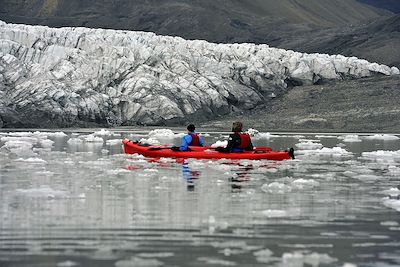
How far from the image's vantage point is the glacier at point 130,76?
4322 centimetres

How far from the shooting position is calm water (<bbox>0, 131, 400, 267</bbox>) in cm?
729

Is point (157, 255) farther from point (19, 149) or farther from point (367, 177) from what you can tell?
point (19, 149)

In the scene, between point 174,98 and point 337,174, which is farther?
point 174,98

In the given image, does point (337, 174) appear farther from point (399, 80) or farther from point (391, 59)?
point (391, 59)

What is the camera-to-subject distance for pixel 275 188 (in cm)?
1258

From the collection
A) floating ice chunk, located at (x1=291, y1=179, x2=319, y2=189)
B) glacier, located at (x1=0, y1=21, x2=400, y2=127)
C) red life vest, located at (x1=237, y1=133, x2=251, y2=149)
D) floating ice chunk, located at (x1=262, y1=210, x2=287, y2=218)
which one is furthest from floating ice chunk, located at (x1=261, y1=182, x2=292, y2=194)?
glacier, located at (x1=0, y1=21, x2=400, y2=127)

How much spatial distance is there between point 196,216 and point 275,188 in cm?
331

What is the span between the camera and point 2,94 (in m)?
42.8

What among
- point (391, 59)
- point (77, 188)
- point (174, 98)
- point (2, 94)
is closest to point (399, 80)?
point (174, 98)

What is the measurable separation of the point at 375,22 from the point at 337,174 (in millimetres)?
94789

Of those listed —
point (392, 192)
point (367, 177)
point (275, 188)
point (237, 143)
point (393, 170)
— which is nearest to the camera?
point (392, 192)

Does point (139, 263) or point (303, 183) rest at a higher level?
point (303, 183)

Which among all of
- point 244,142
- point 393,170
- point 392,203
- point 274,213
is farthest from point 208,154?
point 274,213

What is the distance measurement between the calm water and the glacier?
2688 centimetres
